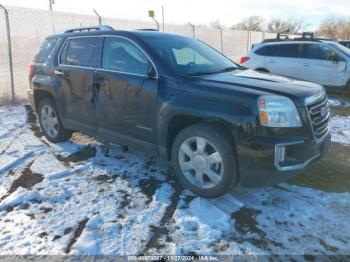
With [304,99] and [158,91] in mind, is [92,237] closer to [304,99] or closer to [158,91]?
[158,91]

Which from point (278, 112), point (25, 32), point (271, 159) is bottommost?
point (271, 159)

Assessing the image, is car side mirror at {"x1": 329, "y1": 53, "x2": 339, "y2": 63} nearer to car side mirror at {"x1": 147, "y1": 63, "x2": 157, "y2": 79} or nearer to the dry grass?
car side mirror at {"x1": 147, "y1": 63, "x2": 157, "y2": 79}

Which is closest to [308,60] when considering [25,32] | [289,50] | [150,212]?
[289,50]

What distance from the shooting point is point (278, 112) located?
315 cm

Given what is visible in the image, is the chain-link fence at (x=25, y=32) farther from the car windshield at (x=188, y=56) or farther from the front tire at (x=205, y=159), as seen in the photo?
the front tire at (x=205, y=159)

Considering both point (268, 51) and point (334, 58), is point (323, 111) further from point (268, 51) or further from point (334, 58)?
point (268, 51)

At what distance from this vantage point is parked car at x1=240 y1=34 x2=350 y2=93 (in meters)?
9.52

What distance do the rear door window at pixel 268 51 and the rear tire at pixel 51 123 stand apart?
7.23 meters

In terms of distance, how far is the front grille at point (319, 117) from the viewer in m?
3.35

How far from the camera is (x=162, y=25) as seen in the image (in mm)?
12602

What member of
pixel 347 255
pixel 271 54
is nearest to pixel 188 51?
pixel 347 255

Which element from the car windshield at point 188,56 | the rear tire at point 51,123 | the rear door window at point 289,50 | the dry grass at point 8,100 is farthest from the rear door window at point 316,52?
the dry grass at point 8,100

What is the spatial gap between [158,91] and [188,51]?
101 centimetres

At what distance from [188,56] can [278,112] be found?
5.35 ft
